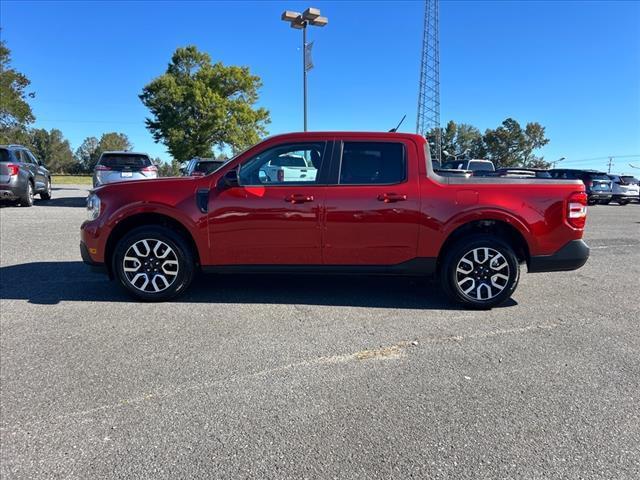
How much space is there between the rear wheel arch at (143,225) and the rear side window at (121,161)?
31.7 feet

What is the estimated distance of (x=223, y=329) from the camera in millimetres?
4105

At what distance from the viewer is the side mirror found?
15.4ft

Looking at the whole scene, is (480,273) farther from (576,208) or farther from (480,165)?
(480,165)

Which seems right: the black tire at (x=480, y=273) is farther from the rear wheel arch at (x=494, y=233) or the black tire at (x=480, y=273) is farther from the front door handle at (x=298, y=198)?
the front door handle at (x=298, y=198)

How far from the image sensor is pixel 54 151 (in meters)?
107

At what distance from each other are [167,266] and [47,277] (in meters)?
2.15

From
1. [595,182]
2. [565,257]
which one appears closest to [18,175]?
[565,257]

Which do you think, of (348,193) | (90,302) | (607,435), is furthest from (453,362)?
(90,302)

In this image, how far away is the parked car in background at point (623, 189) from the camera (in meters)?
23.3

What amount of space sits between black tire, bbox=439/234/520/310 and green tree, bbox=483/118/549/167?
261ft

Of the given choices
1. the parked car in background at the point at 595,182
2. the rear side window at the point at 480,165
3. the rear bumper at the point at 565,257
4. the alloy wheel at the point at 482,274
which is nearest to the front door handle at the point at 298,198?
the alloy wheel at the point at 482,274

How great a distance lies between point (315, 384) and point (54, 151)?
4852 inches

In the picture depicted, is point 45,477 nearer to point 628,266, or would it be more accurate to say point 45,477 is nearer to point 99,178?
point 628,266

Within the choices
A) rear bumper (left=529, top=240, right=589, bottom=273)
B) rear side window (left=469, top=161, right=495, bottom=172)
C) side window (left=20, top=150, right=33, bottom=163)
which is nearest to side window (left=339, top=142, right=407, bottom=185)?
rear bumper (left=529, top=240, right=589, bottom=273)
